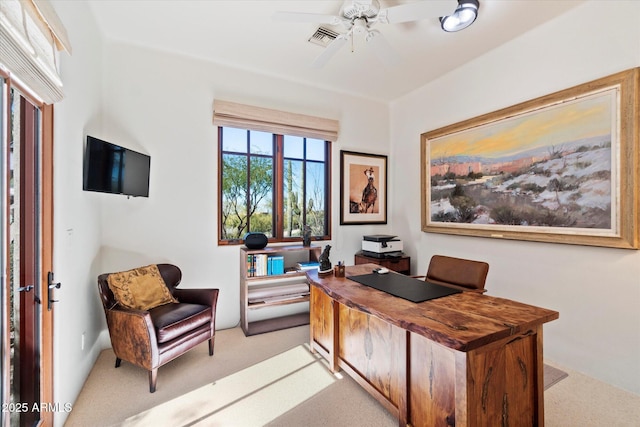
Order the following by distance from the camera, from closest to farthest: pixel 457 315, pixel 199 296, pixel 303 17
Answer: pixel 457 315
pixel 303 17
pixel 199 296

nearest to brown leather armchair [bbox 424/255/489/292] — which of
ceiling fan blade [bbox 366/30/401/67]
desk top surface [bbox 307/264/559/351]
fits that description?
desk top surface [bbox 307/264/559/351]

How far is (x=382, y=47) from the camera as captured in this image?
84.9 inches

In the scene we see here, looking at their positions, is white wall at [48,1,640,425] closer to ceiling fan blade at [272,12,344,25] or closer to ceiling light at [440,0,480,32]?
ceiling light at [440,0,480,32]

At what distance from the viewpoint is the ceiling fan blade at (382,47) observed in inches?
80.7

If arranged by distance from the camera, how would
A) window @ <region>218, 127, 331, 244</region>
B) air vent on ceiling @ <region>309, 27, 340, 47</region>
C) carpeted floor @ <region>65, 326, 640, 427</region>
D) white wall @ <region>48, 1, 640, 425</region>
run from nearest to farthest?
1. carpeted floor @ <region>65, 326, 640, 427</region>
2. white wall @ <region>48, 1, 640, 425</region>
3. air vent on ceiling @ <region>309, 27, 340, 47</region>
4. window @ <region>218, 127, 331, 244</region>

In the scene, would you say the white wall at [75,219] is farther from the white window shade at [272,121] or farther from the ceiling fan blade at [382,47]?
the ceiling fan blade at [382,47]

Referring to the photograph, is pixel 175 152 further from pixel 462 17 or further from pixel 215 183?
pixel 462 17

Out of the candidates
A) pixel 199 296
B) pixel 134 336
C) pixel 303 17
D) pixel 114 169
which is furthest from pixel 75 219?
pixel 303 17

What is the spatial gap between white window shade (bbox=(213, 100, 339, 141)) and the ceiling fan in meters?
1.15

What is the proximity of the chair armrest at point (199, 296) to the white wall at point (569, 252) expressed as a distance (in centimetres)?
270

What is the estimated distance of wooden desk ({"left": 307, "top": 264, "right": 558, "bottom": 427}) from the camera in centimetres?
Result: 127

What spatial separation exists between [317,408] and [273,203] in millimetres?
2227

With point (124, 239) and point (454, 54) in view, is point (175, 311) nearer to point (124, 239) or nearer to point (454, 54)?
point (124, 239)

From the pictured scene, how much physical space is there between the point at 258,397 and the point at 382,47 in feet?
9.16
